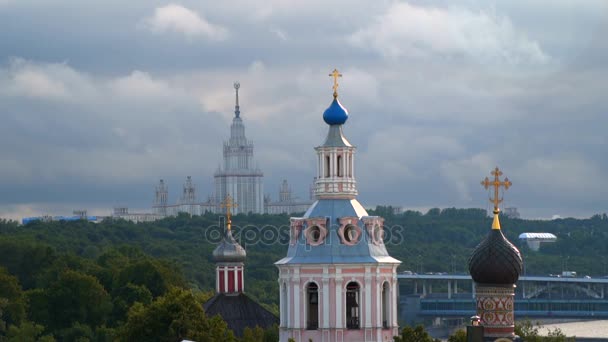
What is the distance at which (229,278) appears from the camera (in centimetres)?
10650

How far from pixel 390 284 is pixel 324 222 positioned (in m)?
3.49

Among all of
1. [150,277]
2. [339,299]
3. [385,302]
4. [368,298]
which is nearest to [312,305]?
[339,299]

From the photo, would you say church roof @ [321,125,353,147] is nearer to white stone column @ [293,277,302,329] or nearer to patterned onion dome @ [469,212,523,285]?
white stone column @ [293,277,302,329]

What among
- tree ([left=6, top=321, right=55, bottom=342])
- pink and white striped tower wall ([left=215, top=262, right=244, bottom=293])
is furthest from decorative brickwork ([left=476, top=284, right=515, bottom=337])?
tree ([left=6, top=321, right=55, bottom=342])

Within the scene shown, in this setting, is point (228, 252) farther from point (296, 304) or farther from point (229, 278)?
point (296, 304)

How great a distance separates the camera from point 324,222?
81000mm

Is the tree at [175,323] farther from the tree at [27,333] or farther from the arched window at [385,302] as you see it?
the tree at [27,333]

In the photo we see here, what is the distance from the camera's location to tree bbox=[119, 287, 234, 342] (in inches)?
3366

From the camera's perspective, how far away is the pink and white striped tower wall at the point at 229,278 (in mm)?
106188

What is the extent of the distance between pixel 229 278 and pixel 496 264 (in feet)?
148

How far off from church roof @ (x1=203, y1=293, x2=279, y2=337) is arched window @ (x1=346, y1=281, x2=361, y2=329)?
65.4 ft

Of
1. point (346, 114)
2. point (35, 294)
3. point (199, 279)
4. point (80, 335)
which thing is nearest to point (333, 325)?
point (346, 114)

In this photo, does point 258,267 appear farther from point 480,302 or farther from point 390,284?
point 480,302

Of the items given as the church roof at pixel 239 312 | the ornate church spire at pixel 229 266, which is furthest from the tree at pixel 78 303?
the church roof at pixel 239 312
